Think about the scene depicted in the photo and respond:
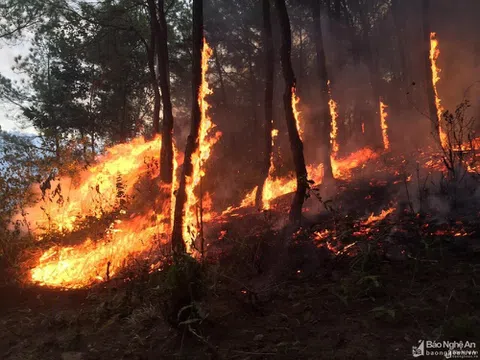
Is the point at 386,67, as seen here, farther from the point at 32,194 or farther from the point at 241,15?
the point at 32,194

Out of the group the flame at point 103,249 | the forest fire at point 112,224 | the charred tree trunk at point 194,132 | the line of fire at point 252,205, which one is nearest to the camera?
the line of fire at point 252,205

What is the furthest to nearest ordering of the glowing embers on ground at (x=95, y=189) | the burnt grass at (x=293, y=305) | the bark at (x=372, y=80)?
the bark at (x=372, y=80) → the glowing embers on ground at (x=95, y=189) → the burnt grass at (x=293, y=305)

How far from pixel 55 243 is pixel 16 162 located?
8.59 feet

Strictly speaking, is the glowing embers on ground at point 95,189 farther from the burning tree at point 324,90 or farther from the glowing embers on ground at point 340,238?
the burning tree at point 324,90

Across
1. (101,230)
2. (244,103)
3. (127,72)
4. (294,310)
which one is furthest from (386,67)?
(294,310)

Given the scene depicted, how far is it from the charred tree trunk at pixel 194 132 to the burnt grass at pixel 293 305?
3.58ft

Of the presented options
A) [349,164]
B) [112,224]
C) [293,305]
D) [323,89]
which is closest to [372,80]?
[349,164]

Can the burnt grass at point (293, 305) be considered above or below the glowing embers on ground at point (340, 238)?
below

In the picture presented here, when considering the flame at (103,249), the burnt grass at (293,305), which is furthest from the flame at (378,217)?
the flame at (103,249)

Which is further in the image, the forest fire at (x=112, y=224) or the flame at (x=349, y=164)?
the flame at (x=349, y=164)

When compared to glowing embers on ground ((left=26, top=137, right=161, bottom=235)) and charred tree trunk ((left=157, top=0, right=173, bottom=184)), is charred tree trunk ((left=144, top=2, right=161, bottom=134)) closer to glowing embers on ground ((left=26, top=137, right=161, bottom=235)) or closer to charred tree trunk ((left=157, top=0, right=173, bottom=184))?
charred tree trunk ((left=157, top=0, right=173, bottom=184))

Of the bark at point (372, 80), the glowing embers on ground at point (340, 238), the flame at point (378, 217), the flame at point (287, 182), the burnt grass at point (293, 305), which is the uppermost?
the bark at point (372, 80)

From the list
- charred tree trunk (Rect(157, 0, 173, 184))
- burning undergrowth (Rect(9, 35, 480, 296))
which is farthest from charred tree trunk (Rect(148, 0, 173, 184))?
burning undergrowth (Rect(9, 35, 480, 296))

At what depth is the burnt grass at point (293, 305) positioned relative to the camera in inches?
157
